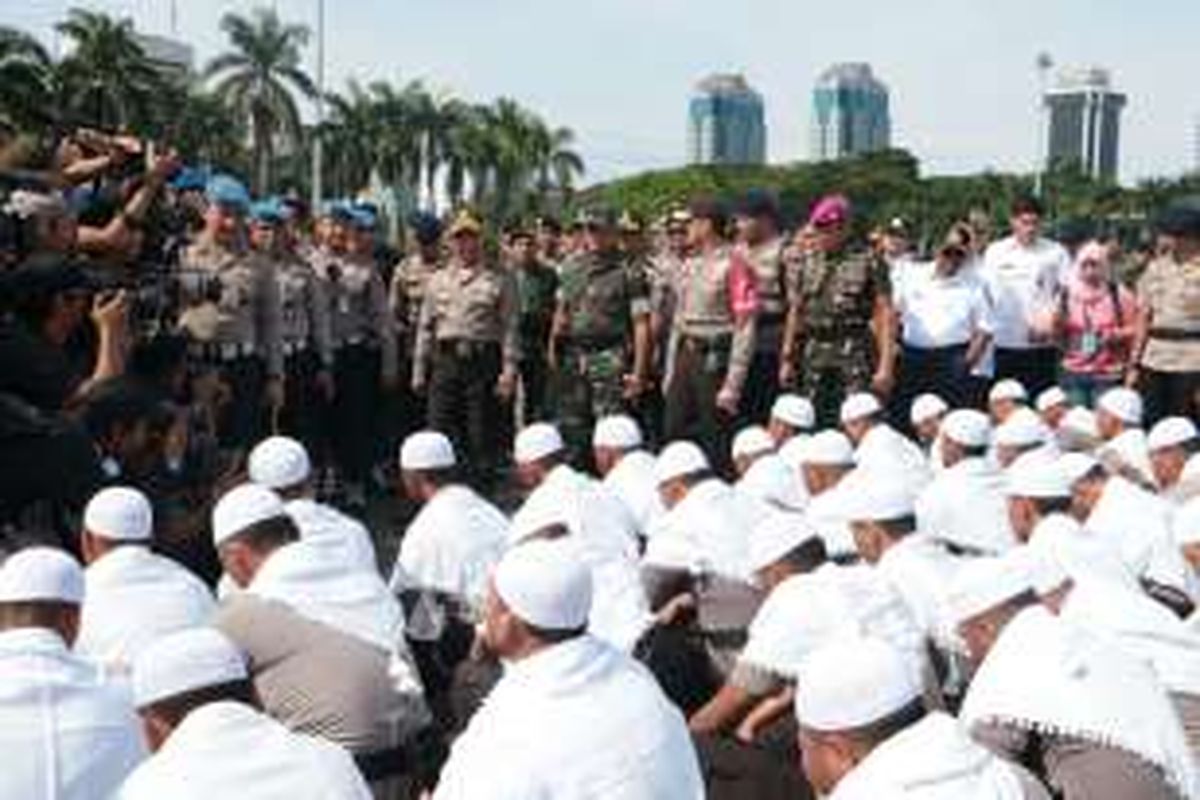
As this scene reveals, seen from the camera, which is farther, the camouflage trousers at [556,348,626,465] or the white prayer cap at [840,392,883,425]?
the camouflage trousers at [556,348,626,465]

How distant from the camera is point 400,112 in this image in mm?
62500

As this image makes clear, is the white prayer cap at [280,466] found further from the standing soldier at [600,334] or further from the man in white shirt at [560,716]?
the standing soldier at [600,334]

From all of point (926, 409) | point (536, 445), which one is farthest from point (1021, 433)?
point (536, 445)

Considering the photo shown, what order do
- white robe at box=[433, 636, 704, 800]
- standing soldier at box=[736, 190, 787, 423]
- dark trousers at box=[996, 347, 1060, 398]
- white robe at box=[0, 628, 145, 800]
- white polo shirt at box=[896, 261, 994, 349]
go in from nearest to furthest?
1. white robe at box=[0, 628, 145, 800]
2. white robe at box=[433, 636, 704, 800]
3. standing soldier at box=[736, 190, 787, 423]
4. white polo shirt at box=[896, 261, 994, 349]
5. dark trousers at box=[996, 347, 1060, 398]

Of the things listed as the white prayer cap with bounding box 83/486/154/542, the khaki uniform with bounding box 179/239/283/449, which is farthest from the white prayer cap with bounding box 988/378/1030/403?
the white prayer cap with bounding box 83/486/154/542

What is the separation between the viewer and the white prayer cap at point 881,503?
20.4ft

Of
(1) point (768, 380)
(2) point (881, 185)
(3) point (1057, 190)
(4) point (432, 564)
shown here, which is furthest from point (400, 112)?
(4) point (432, 564)

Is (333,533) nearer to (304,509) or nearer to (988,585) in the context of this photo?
(304,509)

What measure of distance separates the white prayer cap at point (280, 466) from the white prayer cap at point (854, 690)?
330 centimetres

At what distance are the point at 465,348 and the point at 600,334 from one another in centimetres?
109

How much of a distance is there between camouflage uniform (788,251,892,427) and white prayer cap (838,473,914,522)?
4.09m

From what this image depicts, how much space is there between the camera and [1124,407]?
9906 millimetres

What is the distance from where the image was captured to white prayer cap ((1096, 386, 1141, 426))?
9.91 meters

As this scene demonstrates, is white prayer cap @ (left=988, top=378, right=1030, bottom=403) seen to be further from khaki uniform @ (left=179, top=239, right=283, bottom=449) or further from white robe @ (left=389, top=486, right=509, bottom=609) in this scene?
white robe @ (left=389, top=486, right=509, bottom=609)
